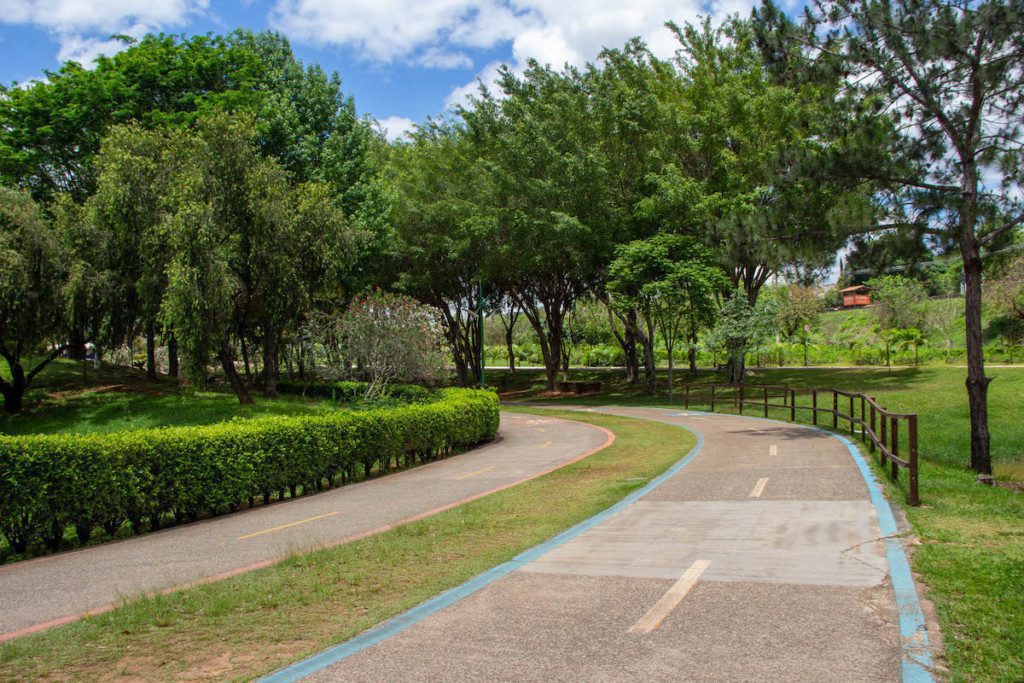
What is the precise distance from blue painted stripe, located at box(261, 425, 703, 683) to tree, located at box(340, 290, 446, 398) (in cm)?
1717

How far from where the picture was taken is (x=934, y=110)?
1847 centimetres

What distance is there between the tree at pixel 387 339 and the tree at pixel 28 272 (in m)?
10.1

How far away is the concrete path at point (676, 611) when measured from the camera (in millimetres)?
4797

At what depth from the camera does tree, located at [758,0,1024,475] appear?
685 inches

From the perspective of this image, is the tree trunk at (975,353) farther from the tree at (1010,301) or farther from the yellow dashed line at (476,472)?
the tree at (1010,301)

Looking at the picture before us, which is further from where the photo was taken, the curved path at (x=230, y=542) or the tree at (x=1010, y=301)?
the tree at (x=1010, y=301)

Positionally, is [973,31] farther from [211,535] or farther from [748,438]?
[211,535]

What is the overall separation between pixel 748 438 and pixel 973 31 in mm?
10464

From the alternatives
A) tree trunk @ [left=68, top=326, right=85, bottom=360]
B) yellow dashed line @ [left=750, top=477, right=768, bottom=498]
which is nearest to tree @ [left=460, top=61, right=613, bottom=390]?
tree trunk @ [left=68, top=326, right=85, bottom=360]

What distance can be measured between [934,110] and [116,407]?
92.6ft

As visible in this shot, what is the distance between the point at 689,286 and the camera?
3394 cm

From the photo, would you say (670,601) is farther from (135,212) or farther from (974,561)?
(135,212)

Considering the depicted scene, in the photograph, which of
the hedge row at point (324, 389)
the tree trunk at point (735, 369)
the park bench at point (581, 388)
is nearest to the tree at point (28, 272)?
the hedge row at point (324, 389)

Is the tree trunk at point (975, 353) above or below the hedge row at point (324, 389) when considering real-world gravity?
above
